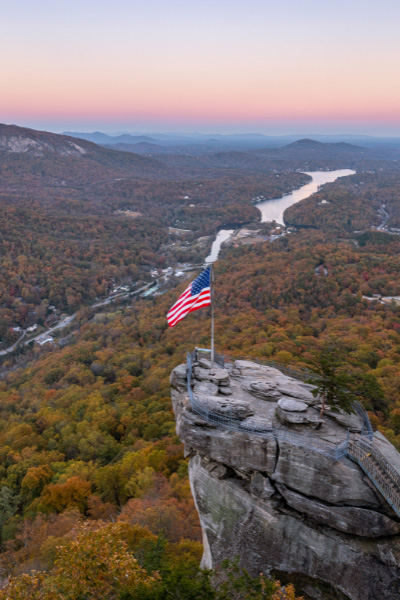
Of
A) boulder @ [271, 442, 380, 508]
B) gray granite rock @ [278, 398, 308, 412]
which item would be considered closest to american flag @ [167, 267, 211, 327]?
gray granite rock @ [278, 398, 308, 412]

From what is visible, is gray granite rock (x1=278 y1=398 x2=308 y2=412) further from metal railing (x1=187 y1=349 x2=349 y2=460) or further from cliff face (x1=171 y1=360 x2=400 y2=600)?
metal railing (x1=187 y1=349 x2=349 y2=460)

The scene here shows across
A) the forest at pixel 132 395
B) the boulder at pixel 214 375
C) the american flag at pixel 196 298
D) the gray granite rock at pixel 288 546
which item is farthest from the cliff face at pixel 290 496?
the american flag at pixel 196 298

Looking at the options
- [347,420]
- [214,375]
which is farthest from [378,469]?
[214,375]

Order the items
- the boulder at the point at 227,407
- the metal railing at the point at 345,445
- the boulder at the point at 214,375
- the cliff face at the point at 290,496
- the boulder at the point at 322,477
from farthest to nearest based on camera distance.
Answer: the boulder at the point at 214,375 < the boulder at the point at 227,407 < the boulder at the point at 322,477 < the cliff face at the point at 290,496 < the metal railing at the point at 345,445

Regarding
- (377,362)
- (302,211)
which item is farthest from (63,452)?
(302,211)

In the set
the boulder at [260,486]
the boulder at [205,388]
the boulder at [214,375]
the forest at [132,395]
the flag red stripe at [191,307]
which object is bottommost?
the forest at [132,395]

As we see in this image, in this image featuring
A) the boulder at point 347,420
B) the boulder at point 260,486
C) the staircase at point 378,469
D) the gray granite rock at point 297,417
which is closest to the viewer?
the staircase at point 378,469

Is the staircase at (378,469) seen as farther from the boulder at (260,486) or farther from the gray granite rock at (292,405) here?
the boulder at (260,486)

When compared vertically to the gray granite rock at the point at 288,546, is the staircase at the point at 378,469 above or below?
above
